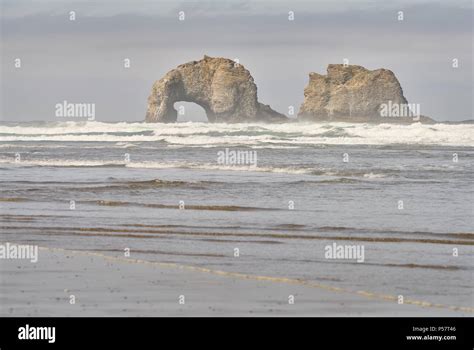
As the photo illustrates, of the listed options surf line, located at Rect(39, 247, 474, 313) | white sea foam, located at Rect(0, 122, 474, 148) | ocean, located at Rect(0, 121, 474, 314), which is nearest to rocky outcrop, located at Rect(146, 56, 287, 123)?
white sea foam, located at Rect(0, 122, 474, 148)

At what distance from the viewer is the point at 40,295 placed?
9.88 m

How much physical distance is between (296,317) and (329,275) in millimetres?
2172

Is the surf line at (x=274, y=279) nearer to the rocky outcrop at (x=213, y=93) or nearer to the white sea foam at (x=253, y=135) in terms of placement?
the white sea foam at (x=253, y=135)

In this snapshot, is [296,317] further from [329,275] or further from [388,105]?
[388,105]

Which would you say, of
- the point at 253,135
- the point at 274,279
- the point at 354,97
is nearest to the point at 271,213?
the point at 274,279

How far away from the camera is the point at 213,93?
9244 cm

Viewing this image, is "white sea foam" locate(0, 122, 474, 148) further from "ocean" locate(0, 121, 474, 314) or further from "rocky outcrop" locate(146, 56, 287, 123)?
"rocky outcrop" locate(146, 56, 287, 123)

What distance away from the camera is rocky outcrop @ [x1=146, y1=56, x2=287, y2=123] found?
3565 inches

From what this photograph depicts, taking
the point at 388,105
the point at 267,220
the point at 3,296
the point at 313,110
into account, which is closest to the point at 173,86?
the point at 313,110

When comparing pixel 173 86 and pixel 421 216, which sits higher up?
pixel 173 86

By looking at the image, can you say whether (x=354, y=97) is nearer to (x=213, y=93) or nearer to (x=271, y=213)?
(x=213, y=93)

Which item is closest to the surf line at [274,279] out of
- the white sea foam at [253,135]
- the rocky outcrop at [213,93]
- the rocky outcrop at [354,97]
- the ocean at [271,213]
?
the ocean at [271,213]
